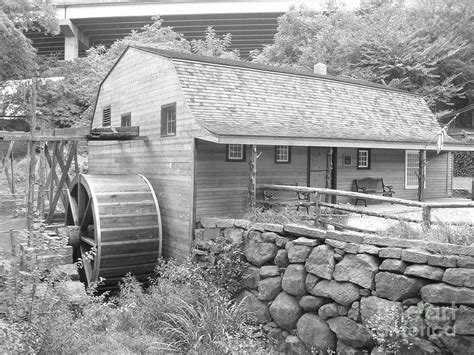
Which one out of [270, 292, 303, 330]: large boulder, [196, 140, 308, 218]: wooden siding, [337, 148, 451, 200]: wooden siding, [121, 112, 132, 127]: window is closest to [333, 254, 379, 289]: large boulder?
[270, 292, 303, 330]: large boulder

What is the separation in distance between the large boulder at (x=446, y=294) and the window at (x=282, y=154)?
6.66m

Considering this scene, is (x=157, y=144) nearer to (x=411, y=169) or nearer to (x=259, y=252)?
(x=259, y=252)

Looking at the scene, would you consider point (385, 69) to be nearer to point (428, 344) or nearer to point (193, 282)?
point (193, 282)

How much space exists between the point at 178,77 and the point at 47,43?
4357 cm

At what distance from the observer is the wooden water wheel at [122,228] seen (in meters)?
10.7

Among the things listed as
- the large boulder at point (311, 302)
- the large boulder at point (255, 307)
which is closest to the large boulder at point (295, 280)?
the large boulder at point (311, 302)

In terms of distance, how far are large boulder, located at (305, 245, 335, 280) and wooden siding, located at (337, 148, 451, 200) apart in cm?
649

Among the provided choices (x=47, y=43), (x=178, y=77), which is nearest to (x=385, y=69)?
(x=178, y=77)

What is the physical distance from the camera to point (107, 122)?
1580 cm

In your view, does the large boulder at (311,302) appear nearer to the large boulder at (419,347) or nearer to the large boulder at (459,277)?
the large boulder at (419,347)

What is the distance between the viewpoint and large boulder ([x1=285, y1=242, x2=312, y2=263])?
8.06 meters

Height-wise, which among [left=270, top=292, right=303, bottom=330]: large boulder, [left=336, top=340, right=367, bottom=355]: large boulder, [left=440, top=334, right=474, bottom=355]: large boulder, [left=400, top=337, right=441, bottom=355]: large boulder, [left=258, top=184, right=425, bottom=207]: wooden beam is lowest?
[left=336, top=340, right=367, bottom=355]: large boulder

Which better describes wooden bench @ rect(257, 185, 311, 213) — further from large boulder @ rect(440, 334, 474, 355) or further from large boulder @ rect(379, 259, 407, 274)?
large boulder @ rect(440, 334, 474, 355)

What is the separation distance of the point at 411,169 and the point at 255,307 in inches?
381
